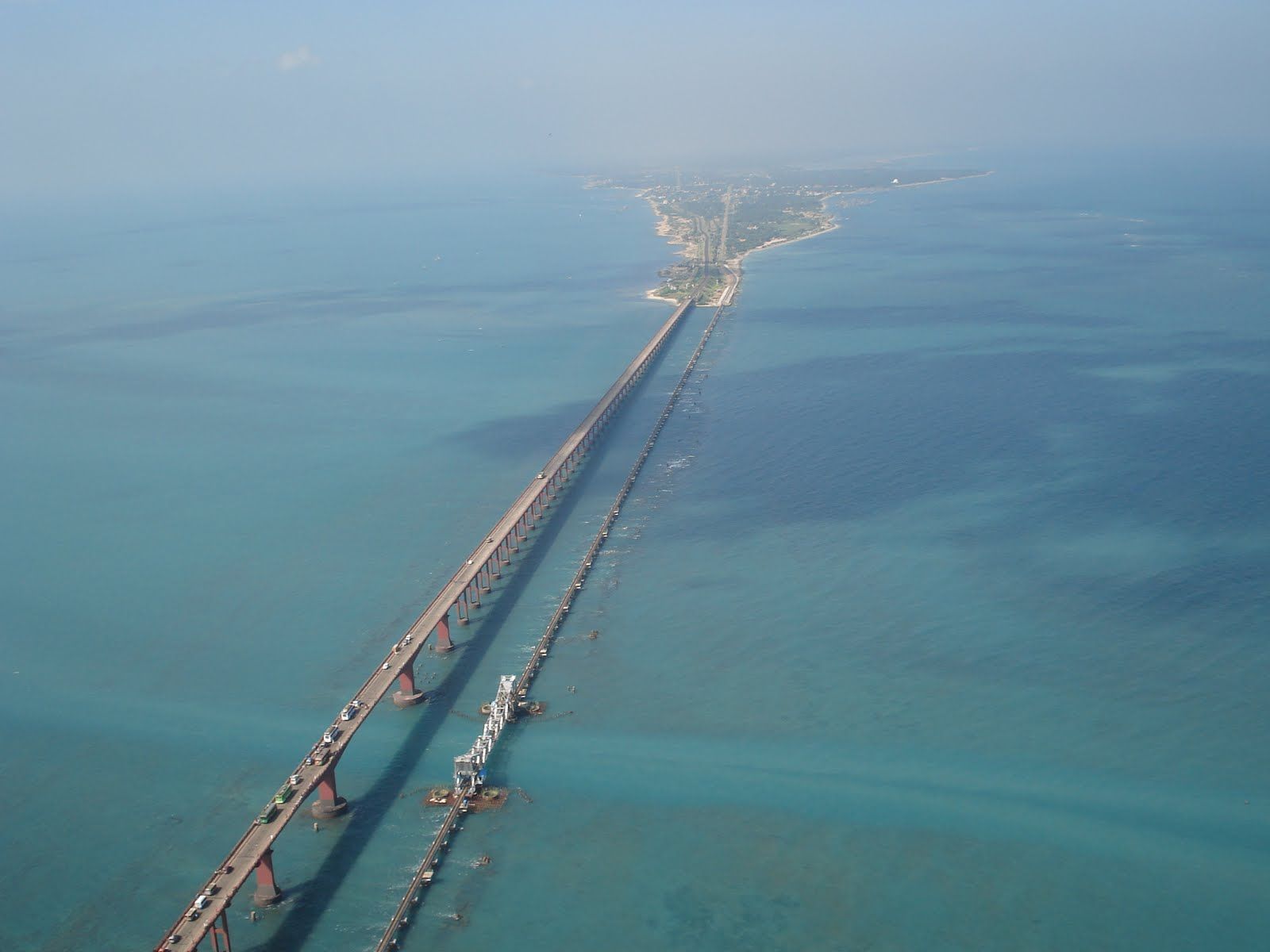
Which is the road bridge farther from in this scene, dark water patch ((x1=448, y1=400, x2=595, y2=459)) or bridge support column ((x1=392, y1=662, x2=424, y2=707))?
dark water patch ((x1=448, y1=400, x2=595, y2=459))

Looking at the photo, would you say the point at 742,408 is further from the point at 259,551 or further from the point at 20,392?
the point at 20,392

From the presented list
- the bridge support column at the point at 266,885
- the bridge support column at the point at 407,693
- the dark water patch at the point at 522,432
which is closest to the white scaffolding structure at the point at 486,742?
the bridge support column at the point at 407,693

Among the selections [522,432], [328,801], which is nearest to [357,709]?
[328,801]

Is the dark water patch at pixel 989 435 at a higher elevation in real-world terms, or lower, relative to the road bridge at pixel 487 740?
higher

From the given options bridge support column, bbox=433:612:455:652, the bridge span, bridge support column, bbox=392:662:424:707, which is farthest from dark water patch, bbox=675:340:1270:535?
bridge support column, bbox=392:662:424:707

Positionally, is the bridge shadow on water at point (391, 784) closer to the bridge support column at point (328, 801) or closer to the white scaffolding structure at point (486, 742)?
the bridge support column at point (328, 801)

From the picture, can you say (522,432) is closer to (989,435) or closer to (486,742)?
(989,435)
